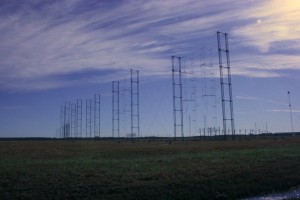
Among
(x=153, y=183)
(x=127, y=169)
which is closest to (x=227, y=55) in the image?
(x=127, y=169)

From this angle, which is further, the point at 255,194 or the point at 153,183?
the point at 153,183

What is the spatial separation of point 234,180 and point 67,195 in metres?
9.53

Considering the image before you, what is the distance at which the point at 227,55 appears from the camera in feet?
324

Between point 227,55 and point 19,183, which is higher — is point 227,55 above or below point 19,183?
above

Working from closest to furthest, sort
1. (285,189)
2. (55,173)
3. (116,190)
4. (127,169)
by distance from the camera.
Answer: (116,190), (285,189), (55,173), (127,169)

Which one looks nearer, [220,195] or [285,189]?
[220,195]

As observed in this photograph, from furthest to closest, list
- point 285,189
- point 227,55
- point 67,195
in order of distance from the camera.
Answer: point 227,55 → point 285,189 → point 67,195

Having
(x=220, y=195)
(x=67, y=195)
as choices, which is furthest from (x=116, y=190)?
(x=220, y=195)

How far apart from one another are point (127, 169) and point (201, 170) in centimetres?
519

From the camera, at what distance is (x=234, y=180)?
79.6 feet

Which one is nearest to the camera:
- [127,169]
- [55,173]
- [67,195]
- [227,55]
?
[67,195]

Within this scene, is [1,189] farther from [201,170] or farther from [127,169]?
[201,170]

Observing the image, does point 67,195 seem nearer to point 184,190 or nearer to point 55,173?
point 184,190

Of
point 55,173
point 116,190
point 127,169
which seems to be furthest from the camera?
point 127,169
